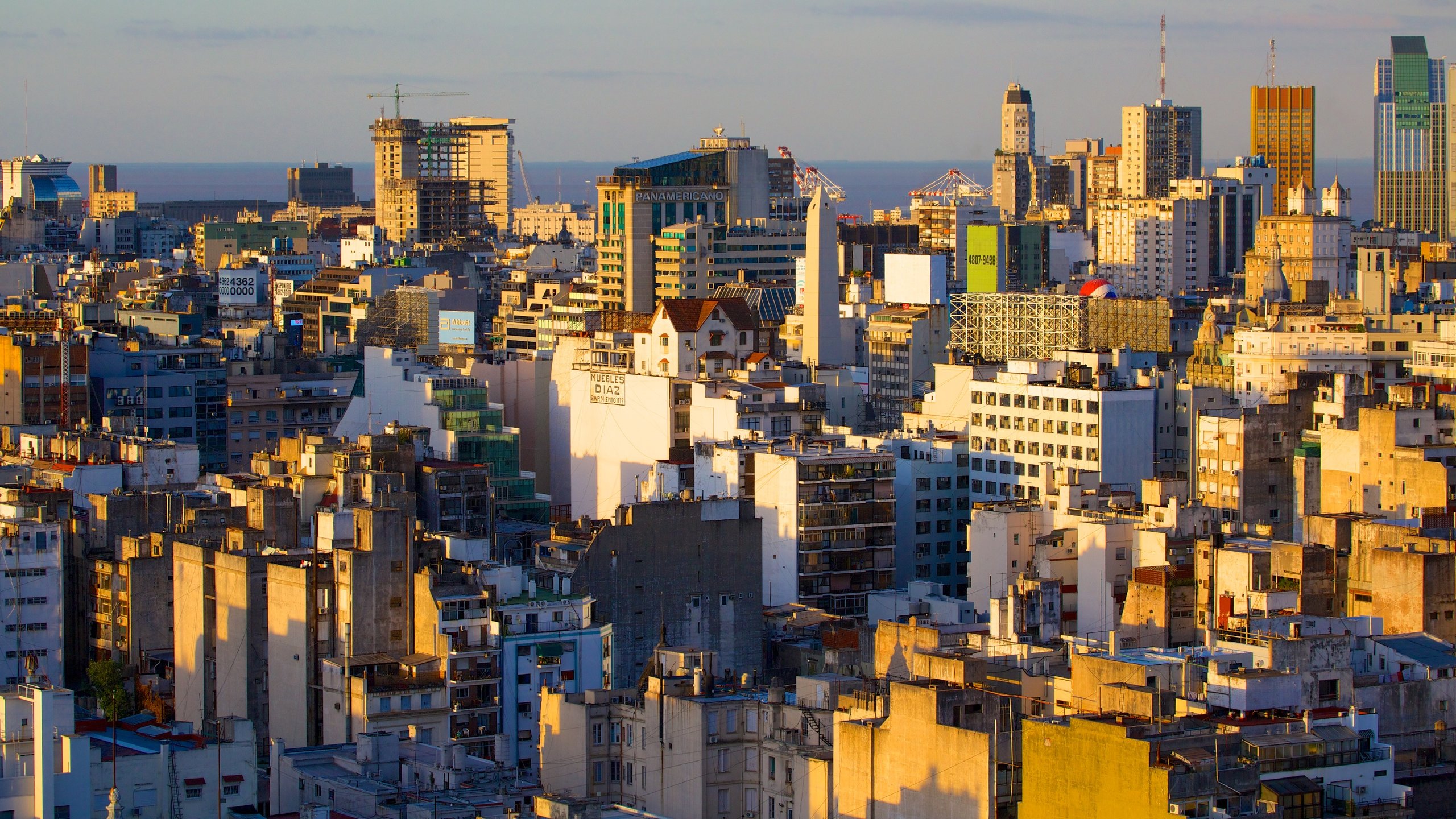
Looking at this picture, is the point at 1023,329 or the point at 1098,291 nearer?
the point at 1023,329

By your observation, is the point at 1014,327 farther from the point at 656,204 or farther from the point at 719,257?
the point at 656,204

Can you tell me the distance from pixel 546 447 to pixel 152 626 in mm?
35096

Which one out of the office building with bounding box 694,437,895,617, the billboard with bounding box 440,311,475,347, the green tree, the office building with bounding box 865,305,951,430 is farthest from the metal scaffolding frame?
the green tree

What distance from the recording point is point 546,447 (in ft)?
326

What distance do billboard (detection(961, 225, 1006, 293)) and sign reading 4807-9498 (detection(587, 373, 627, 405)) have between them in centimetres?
8589

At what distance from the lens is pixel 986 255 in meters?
180

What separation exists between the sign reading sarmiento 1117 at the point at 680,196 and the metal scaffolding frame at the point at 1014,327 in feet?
122

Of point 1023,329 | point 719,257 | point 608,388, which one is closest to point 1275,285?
point 1023,329

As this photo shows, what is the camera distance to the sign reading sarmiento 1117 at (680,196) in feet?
487

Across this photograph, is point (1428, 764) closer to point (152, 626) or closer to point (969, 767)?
point (969, 767)

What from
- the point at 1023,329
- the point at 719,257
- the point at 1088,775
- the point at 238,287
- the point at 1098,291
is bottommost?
the point at 1088,775

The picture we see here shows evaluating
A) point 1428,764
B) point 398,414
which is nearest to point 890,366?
point 398,414

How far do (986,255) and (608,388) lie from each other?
304 ft

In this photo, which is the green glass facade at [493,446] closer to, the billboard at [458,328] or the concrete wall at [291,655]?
the concrete wall at [291,655]
